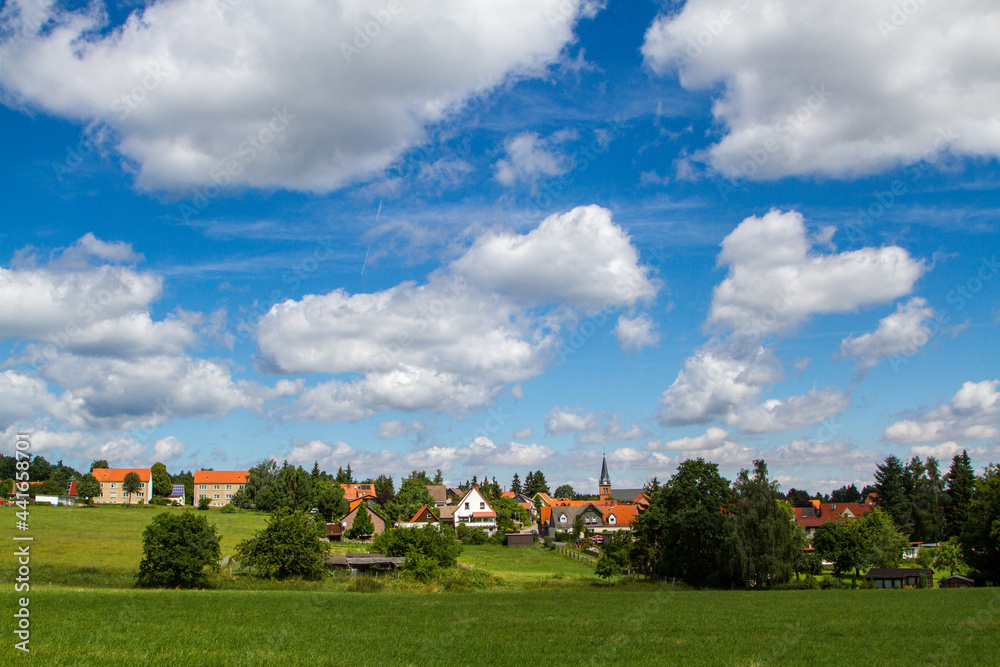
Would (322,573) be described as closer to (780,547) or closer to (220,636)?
(220,636)

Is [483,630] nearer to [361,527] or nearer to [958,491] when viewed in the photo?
[361,527]

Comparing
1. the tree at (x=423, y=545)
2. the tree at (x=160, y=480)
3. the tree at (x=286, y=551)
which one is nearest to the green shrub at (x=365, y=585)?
the tree at (x=286, y=551)

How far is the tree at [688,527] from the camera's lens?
196 feet

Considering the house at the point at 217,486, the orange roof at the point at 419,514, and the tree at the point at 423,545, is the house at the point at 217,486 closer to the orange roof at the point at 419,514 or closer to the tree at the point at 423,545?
the orange roof at the point at 419,514

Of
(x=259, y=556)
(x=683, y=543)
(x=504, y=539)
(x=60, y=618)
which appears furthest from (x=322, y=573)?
(x=504, y=539)

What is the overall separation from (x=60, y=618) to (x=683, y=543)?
50.3 meters

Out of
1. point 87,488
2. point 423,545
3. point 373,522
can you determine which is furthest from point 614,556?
point 87,488

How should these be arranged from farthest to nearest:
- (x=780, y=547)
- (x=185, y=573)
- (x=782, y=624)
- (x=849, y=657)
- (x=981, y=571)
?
(x=981, y=571)
(x=780, y=547)
(x=185, y=573)
(x=782, y=624)
(x=849, y=657)

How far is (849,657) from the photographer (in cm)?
2273

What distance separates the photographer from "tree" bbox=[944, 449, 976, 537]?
102938mm

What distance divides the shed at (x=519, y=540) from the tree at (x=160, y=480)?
3647 inches

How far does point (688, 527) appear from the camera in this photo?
198ft

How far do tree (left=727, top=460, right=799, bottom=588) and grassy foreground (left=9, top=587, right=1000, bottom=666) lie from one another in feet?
51.8

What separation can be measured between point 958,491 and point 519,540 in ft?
239
